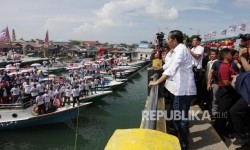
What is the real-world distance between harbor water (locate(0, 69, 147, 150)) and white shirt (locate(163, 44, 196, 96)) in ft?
51.9

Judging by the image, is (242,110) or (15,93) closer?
(242,110)

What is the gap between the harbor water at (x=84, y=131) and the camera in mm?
19750

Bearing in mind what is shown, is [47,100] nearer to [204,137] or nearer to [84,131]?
[84,131]

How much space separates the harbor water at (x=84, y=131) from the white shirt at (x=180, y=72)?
15829 mm

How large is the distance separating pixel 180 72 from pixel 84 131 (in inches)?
777

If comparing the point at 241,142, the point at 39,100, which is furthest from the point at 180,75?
the point at 39,100

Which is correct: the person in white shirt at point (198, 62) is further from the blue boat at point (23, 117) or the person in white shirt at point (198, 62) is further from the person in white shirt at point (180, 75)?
the blue boat at point (23, 117)

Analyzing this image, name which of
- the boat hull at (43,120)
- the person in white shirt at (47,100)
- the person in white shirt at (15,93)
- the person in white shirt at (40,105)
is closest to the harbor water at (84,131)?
the boat hull at (43,120)

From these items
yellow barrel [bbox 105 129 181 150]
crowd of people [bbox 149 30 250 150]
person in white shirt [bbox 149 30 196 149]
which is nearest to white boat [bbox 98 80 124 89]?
crowd of people [bbox 149 30 250 150]

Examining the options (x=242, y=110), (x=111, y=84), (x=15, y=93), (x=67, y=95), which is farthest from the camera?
(x=111, y=84)

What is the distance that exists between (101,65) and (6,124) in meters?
34.5

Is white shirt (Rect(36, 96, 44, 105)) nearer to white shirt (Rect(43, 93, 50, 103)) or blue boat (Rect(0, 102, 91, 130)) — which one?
white shirt (Rect(43, 93, 50, 103))

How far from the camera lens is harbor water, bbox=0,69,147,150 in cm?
1975

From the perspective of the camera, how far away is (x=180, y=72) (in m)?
3.96
